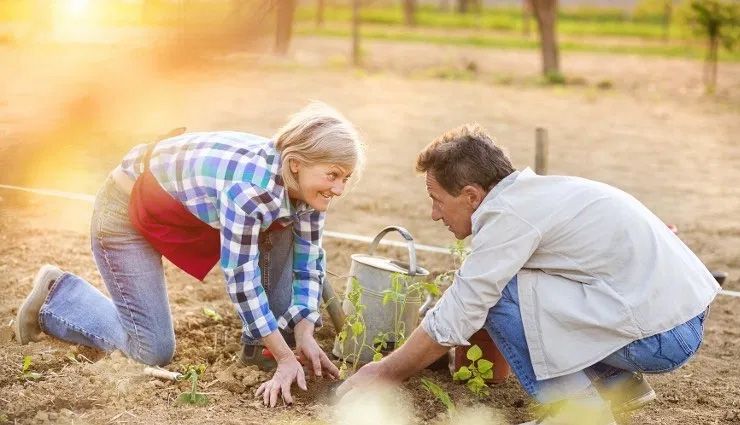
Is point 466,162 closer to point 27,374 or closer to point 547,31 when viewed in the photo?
point 27,374

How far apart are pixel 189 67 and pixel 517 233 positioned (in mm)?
1444

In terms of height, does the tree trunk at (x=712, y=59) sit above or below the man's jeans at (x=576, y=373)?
above

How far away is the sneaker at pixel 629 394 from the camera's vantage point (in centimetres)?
355

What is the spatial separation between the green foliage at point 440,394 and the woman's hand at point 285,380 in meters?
0.50

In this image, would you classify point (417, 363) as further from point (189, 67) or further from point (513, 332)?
point (189, 67)

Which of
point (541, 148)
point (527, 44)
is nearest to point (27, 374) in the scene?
point (541, 148)

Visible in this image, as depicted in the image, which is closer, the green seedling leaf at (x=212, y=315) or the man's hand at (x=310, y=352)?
the man's hand at (x=310, y=352)

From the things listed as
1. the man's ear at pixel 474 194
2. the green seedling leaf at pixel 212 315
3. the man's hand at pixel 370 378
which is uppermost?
the man's ear at pixel 474 194

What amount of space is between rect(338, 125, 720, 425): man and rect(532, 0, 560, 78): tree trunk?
15.2 metres

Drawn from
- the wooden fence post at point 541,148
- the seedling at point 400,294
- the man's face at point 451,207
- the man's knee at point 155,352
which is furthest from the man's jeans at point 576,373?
the wooden fence post at point 541,148

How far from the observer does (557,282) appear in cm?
335

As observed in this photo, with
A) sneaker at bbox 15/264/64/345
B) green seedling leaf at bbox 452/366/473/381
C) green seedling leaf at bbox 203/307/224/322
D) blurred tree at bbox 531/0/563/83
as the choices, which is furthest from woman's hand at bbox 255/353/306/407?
blurred tree at bbox 531/0/563/83

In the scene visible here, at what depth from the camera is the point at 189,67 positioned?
2.21m

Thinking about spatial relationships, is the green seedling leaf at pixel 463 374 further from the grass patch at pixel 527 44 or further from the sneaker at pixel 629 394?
the grass patch at pixel 527 44
